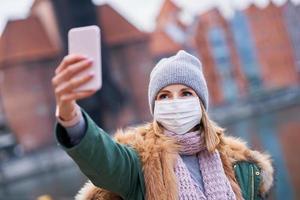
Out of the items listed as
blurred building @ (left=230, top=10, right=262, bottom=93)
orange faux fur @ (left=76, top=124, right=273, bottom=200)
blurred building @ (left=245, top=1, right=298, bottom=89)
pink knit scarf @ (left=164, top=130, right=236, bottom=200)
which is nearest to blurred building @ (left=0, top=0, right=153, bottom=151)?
blurred building @ (left=230, top=10, right=262, bottom=93)

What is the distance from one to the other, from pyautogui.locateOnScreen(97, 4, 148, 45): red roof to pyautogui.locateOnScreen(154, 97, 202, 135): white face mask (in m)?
31.5

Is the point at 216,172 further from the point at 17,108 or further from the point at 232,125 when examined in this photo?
the point at 17,108

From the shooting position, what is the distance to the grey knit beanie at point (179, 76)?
1778mm

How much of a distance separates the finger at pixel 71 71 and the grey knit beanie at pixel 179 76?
48 cm

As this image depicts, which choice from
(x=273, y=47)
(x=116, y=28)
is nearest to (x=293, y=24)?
(x=273, y=47)

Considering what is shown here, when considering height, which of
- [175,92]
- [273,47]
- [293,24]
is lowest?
[273,47]

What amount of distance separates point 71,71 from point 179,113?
19.9 inches

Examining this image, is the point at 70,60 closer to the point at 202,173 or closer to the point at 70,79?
the point at 70,79

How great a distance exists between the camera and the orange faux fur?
1.65 m

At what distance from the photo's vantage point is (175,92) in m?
1.80

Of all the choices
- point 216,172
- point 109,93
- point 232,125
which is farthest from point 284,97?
point 216,172

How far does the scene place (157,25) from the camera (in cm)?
3950

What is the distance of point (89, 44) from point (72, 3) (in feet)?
70.1

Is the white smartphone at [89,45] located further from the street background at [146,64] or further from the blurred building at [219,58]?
the blurred building at [219,58]
